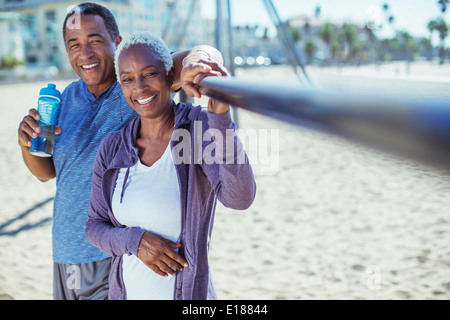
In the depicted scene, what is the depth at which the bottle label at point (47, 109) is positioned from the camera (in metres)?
1.75

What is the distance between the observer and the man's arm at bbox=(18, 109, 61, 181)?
1.73 meters

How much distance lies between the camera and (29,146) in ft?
5.83

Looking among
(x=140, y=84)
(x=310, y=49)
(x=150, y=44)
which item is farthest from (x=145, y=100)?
(x=310, y=49)

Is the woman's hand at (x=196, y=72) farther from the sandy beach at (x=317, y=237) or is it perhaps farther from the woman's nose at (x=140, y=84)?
the sandy beach at (x=317, y=237)

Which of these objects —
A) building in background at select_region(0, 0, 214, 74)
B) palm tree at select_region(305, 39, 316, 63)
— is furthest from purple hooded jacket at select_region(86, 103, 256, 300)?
palm tree at select_region(305, 39, 316, 63)

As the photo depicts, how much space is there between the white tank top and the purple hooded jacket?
0.03 m

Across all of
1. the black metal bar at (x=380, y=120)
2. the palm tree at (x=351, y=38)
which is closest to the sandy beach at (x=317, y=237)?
the black metal bar at (x=380, y=120)

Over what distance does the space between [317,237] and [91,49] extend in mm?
3547

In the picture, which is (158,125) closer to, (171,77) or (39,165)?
(171,77)

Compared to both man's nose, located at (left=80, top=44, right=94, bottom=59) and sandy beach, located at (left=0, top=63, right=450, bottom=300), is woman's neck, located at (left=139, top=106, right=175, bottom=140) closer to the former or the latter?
man's nose, located at (left=80, top=44, right=94, bottom=59)

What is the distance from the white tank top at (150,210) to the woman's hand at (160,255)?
0.07 metres

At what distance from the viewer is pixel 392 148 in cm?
35

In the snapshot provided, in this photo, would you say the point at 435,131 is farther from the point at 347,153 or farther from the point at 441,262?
the point at 347,153

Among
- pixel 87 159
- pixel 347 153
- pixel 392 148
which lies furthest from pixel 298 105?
pixel 347 153
